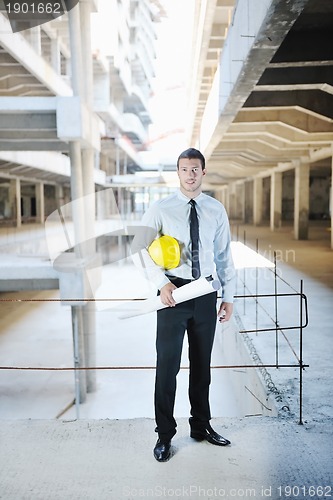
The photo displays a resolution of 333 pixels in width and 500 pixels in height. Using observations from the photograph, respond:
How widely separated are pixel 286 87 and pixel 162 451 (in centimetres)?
736

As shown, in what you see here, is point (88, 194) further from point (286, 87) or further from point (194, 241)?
point (194, 241)

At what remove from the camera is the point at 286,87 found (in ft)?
28.0

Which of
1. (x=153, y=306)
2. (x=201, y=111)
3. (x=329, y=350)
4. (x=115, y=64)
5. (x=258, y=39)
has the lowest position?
(x=329, y=350)

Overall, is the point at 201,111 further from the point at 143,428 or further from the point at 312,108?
the point at 143,428

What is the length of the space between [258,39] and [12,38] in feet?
40.2

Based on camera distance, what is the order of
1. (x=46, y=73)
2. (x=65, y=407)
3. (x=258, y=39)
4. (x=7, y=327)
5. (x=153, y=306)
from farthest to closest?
(x=46, y=73) < (x=7, y=327) < (x=65, y=407) < (x=258, y=39) < (x=153, y=306)

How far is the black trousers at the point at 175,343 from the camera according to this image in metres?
2.96

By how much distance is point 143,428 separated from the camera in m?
3.37

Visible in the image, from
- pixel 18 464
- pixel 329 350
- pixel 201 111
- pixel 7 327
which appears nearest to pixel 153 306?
pixel 18 464

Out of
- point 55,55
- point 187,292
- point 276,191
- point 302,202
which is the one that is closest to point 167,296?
point 187,292

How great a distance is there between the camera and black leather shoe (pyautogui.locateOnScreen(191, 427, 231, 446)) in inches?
122

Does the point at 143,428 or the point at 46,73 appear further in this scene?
the point at 46,73

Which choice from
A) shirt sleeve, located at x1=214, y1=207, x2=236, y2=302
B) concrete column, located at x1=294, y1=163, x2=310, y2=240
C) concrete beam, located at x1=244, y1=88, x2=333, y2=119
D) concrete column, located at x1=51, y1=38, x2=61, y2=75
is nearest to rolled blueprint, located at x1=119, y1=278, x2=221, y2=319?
shirt sleeve, located at x1=214, y1=207, x2=236, y2=302

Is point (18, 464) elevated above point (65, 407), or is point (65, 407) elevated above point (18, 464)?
point (18, 464)
